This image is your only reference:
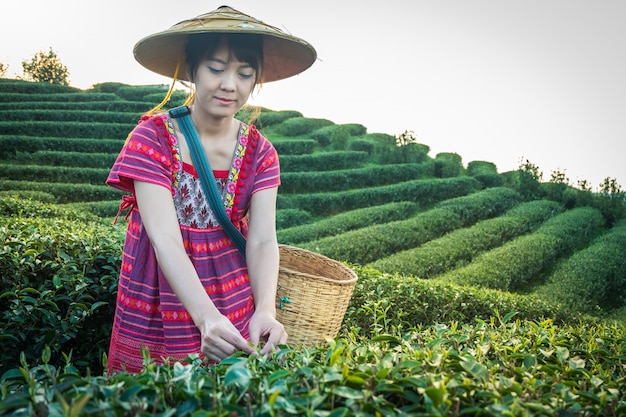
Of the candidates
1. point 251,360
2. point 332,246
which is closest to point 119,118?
point 332,246

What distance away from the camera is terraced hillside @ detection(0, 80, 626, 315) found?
26.0 feet

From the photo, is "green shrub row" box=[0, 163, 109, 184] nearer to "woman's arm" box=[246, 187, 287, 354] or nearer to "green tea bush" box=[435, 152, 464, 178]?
"green tea bush" box=[435, 152, 464, 178]

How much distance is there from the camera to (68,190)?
10.1 metres

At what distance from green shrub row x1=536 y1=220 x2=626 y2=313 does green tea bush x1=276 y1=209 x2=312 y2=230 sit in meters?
4.73

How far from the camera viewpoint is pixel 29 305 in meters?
2.22

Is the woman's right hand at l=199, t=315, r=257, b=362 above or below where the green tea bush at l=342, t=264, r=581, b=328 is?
above

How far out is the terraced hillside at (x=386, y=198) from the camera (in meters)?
7.91

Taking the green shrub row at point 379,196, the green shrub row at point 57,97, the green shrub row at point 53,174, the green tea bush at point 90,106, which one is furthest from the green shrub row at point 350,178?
the green shrub row at point 57,97

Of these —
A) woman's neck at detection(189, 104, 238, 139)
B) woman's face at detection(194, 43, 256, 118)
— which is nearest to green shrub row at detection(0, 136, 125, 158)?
woman's neck at detection(189, 104, 238, 139)

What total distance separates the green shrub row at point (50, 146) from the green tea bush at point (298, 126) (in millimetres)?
4827

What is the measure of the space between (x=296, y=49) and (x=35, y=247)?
1571 mm

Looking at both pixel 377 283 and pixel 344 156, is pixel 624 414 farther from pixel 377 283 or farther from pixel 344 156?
pixel 344 156

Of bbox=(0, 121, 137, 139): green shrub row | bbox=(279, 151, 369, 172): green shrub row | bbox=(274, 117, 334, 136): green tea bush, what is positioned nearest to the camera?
bbox=(0, 121, 137, 139): green shrub row

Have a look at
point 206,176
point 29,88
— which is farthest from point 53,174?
point 206,176
